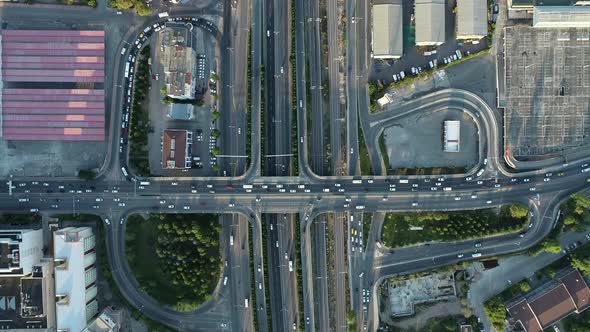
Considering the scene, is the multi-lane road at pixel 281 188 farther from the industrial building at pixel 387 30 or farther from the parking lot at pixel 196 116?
the industrial building at pixel 387 30

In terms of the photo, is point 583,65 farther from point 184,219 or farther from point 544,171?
point 184,219

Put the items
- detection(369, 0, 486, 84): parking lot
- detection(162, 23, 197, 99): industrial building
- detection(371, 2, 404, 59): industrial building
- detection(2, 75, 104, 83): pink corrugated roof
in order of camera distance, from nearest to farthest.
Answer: detection(162, 23, 197, 99): industrial building → detection(371, 2, 404, 59): industrial building → detection(2, 75, 104, 83): pink corrugated roof → detection(369, 0, 486, 84): parking lot

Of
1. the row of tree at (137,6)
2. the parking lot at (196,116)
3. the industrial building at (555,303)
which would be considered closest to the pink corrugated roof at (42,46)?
the row of tree at (137,6)

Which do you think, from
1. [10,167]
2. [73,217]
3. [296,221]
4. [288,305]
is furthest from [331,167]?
[10,167]

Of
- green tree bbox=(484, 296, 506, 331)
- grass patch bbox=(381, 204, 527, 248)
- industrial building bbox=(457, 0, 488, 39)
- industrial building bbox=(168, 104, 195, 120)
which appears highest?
industrial building bbox=(457, 0, 488, 39)

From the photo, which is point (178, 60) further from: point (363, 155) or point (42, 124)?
point (363, 155)

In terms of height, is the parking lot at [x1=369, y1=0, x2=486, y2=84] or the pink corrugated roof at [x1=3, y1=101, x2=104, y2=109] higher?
the parking lot at [x1=369, y1=0, x2=486, y2=84]

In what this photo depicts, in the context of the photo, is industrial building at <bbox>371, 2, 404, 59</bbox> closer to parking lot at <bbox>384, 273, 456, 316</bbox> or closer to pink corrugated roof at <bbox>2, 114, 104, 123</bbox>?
parking lot at <bbox>384, 273, 456, 316</bbox>

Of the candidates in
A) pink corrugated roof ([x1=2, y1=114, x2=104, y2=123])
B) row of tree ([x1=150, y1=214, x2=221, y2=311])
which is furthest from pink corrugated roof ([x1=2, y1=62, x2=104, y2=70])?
row of tree ([x1=150, y1=214, x2=221, y2=311])
